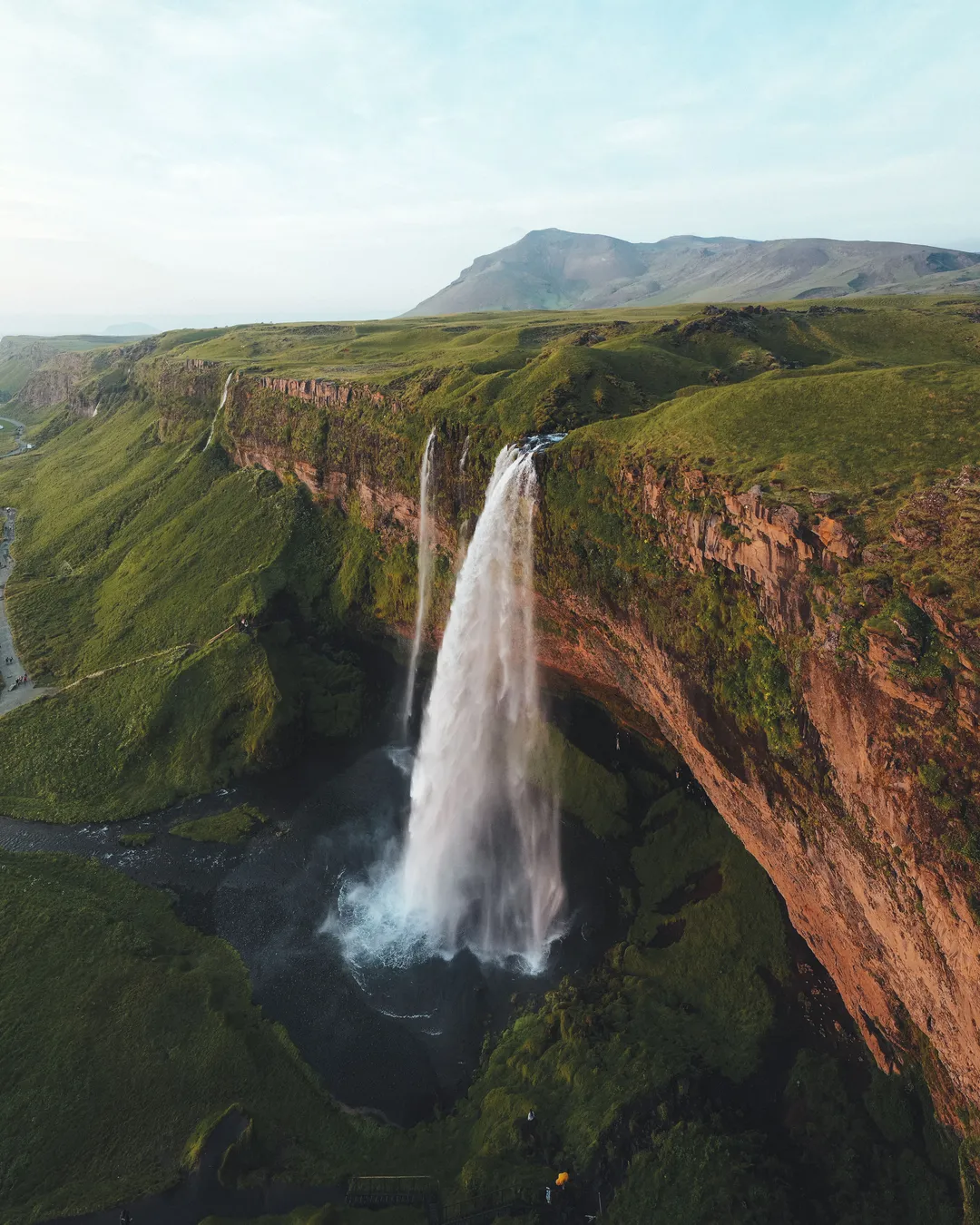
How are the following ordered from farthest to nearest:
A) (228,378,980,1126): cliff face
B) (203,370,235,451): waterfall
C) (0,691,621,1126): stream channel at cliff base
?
(203,370,235,451): waterfall < (0,691,621,1126): stream channel at cliff base < (228,378,980,1126): cliff face

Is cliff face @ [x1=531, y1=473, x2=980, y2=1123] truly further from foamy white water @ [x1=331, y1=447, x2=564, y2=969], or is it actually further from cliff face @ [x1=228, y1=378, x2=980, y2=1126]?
foamy white water @ [x1=331, y1=447, x2=564, y2=969]

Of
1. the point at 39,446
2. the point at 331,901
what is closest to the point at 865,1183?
the point at 331,901

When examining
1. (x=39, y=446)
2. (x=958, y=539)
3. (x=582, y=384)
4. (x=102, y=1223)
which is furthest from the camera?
(x=39, y=446)

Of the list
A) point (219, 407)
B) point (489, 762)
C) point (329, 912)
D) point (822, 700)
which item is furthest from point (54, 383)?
point (822, 700)

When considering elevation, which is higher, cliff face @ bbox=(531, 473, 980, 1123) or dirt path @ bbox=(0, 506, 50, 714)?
cliff face @ bbox=(531, 473, 980, 1123)

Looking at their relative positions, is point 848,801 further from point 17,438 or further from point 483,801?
point 17,438

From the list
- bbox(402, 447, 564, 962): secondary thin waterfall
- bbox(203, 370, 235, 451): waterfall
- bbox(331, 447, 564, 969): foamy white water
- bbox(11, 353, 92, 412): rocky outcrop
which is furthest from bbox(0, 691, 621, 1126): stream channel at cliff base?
bbox(11, 353, 92, 412): rocky outcrop

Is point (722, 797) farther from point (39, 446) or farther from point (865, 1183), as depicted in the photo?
point (39, 446)
